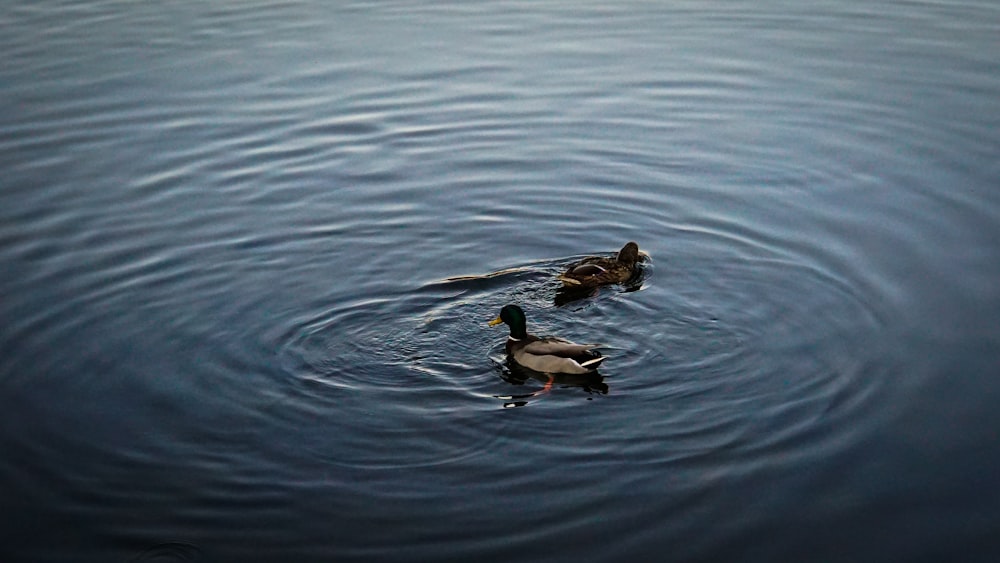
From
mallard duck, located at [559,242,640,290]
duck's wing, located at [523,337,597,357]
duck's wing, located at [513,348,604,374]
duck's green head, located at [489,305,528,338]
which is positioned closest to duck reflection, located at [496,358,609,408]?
duck's wing, located at [513,348,604,374]

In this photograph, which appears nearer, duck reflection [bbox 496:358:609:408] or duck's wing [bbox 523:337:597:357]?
duck reflection [bbox 496:358:609:408]

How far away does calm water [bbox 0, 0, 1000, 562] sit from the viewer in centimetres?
862

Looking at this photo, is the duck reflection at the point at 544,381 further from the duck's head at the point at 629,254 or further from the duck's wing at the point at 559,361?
the duck's head at the point at 629,254

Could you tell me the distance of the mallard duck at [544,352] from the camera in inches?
404

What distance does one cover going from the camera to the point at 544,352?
10461mm

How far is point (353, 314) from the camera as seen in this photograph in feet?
37.6

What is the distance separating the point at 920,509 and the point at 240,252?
724 cm

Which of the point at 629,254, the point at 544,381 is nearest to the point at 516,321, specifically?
the point at 544,381

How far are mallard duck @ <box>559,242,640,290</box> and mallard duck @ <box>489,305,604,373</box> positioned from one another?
3.46ft

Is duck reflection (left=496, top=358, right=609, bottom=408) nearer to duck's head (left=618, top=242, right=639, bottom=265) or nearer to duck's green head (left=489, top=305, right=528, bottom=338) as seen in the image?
duck's green head (left=489, top=305, right=528, bottom=338)

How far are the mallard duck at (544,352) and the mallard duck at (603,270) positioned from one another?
1.05 m

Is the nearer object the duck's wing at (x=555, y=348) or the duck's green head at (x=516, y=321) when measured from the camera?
the duck's wing at (x=555, y=348)

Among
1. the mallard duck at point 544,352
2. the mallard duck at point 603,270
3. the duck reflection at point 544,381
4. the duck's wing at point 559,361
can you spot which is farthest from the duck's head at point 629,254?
the duck reflection at point 544,381

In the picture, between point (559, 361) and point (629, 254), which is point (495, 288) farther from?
point (559, 361)
